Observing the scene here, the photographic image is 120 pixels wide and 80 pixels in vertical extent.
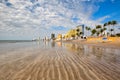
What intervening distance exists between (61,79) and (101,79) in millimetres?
1804

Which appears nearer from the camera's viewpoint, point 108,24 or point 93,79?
point 93,79

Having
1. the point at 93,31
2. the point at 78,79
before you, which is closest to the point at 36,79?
the point at 78,79

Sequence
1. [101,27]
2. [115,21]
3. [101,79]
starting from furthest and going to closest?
1. [101,27]
2. [115,21]
3. [101,79]

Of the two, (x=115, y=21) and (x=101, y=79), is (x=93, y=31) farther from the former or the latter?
(x=101, y=79)

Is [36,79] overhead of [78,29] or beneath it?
beneath

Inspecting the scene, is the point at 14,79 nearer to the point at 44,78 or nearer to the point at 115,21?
the point at 44,78

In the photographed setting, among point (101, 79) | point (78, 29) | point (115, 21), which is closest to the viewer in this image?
point (101, 79)

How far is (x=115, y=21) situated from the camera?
63062 mm

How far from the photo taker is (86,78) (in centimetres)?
550

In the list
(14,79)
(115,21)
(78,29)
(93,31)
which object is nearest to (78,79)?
(14,79)

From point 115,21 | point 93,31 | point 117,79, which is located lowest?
point 117,79

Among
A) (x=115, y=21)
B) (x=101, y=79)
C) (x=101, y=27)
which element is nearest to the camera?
(x=101, y=79)

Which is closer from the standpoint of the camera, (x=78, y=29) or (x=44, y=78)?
Result: (x=44, y=78)

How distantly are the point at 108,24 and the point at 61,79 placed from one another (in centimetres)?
6688
